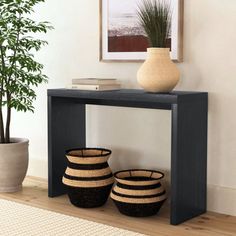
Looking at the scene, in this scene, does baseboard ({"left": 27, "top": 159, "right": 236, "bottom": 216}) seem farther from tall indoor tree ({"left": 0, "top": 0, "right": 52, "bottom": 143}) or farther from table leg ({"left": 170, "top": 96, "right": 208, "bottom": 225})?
tall indoor tree ({"left": 0, "top": 0, "right": 52, "bottom": 143})

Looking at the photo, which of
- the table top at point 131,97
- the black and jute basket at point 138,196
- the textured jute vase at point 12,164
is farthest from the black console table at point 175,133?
the textured jute vase at point 12,164

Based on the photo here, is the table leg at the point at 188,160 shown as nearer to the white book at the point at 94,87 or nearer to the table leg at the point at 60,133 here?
the white book at the point at 94,87

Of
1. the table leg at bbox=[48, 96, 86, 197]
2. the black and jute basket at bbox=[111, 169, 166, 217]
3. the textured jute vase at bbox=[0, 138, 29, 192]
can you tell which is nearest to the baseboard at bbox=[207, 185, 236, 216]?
the black and jute basket at bbox=[111, 169, 166, 217]

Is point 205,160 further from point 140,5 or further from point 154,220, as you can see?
point 140,5

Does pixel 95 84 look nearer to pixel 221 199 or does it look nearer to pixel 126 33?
pixel 126 33

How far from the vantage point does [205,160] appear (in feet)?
9.18

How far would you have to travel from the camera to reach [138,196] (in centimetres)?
267

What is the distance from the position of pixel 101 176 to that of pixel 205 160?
57 cm

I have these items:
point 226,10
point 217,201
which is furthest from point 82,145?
point 226,10

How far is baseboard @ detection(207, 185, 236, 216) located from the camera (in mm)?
2750

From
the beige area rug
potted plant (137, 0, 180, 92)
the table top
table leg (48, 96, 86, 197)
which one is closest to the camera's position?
the beige area rug

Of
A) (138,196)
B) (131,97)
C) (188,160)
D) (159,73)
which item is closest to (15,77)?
(131,97)

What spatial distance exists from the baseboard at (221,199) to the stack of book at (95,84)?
78 cm

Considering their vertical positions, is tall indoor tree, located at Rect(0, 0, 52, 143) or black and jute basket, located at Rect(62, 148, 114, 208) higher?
tall indoor tree, located at Rect(0, 0, 52, 143)
